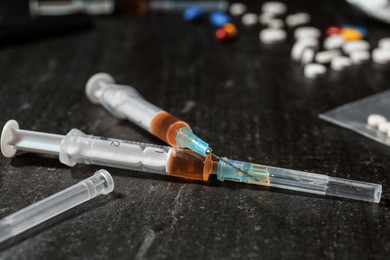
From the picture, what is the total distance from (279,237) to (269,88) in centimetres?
36

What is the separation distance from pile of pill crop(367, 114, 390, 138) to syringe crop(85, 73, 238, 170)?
0.23 metres

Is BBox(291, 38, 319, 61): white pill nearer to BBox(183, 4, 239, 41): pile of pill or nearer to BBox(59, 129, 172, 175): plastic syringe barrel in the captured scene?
BBox(183, 4, 239, 41): pile of pill

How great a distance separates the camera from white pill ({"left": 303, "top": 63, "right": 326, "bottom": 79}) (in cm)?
83

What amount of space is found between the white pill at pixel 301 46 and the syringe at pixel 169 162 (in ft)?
1.25

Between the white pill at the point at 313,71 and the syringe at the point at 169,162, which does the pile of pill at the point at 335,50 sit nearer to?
the white pill at the point at 313,71

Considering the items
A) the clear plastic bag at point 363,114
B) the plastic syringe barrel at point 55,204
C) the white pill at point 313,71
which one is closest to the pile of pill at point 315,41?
the white pill at point 313,71

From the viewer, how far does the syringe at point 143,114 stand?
0.56 m

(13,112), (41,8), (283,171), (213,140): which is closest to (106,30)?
(41,8)

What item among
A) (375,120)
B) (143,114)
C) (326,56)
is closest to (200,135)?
(143,114)

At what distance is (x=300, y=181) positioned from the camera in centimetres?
53

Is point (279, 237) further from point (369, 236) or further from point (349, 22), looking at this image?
point (349, 22)

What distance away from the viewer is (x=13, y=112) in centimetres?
70

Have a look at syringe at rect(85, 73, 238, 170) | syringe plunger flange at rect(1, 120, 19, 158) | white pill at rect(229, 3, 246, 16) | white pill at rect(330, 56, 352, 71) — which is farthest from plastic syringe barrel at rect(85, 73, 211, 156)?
white pill at rect(229, 3, 246, 16)

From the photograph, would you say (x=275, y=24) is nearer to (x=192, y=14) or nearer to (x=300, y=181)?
(x=192, y=14)
